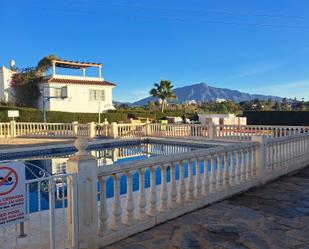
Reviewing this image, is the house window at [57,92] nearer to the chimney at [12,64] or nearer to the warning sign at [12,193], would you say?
the chimney at [12,64]

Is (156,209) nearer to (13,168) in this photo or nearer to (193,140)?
(13,168)

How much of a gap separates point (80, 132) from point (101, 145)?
4.40m

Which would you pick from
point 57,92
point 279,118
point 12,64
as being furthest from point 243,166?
point 12,64

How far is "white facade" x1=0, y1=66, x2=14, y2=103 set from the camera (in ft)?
112

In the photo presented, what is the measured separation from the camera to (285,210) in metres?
4.87

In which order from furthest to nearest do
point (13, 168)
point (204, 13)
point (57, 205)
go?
point (204, 13) → point (57, 205) → point (13, 168)

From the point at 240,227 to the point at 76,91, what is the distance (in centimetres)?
3212

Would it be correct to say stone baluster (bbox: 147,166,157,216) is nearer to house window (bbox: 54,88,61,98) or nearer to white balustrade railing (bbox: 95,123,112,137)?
white balustrade railing (bbox: 95,123,112,137)

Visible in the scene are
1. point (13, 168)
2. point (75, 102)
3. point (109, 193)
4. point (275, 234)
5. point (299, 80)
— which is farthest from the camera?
point (299, 80)

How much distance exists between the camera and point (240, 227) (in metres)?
4.14

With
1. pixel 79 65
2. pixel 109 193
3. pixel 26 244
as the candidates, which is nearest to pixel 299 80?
pixel 79 65

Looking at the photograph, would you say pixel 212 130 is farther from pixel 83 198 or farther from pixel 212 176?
pixel 83 198

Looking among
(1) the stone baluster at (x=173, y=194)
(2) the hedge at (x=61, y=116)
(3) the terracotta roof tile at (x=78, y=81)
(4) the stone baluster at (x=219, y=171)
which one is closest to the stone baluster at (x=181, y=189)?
(1) the stone baluster at (x=173, y=194)

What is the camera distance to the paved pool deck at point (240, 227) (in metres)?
3.63
